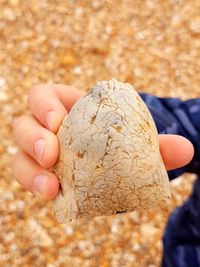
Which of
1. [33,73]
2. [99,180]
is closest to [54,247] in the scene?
[33,73]

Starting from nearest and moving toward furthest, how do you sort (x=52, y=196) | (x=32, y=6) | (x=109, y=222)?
(x=52, y=196)
(x=109, y=222)
(x=32, y=6)

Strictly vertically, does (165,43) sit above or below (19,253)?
above

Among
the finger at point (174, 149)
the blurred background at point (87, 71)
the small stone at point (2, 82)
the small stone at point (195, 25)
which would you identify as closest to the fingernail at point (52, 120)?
the finger at point (174, 149)

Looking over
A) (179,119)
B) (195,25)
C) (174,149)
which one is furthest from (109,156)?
(195,25)

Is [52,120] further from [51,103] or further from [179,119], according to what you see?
[179,119]

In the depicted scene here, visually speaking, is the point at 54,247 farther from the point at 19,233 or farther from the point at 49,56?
the point at 49,56

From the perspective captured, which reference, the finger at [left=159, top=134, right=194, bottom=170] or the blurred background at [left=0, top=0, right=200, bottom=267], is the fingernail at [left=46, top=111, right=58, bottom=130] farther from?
the blurred background at [left=0, top=0, right=200, bottom=267]

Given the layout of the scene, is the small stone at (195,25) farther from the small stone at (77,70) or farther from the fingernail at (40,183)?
the fingernail at (40,183)
